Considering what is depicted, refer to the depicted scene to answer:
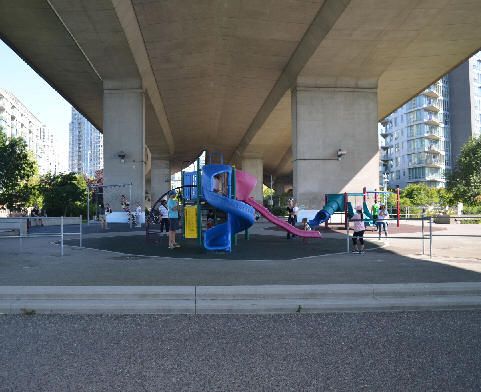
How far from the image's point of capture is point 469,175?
51.4m

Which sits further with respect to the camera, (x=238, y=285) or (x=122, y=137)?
(x=122, y=137)

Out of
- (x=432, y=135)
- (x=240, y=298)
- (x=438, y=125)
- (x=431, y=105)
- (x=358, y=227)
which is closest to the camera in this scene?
(x=240, y=298)

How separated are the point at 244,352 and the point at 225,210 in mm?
8404

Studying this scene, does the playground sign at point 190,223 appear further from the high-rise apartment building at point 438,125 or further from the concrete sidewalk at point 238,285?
the high-rise apartment building at point 438,125

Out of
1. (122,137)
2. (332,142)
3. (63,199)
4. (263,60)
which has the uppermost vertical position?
(263,60)

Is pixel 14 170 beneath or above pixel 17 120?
beneath

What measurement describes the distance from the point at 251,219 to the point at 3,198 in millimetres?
33809

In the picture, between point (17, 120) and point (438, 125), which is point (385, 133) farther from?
point (17, 120)

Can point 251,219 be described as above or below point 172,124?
below

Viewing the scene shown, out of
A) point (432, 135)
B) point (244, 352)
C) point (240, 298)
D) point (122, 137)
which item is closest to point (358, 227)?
point (240, 298)

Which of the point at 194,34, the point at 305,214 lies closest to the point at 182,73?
the point at 194,34

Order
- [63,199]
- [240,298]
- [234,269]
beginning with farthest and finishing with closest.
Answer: [63,199], [234,269], [240,298]

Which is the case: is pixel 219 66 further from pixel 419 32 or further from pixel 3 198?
pixel 3 198

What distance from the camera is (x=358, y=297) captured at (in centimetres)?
688
